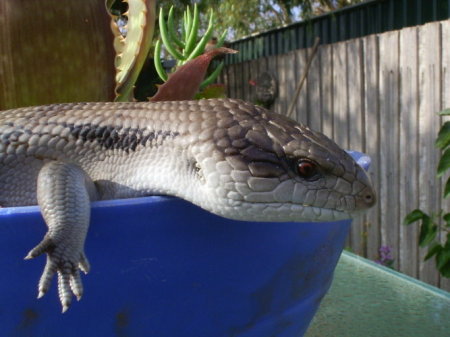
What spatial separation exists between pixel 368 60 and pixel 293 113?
0.95 metres

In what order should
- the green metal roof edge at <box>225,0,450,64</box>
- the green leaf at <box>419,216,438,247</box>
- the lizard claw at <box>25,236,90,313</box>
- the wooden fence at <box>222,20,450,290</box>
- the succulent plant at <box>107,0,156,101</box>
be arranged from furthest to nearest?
the green metal roof edge at <box>225,0,450,64</box> → the wooden fence at <box>222,20,450,290</box> → the green leaf at <box>419,216,438,247</box> → the succulent plant at <box>107,0,156,101</box> → the lizard claw at <box>25,236,90,313</box>

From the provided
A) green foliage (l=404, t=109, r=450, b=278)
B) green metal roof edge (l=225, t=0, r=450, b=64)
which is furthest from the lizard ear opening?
green metal roof edge (l=225, t=0, r=450, b=64)

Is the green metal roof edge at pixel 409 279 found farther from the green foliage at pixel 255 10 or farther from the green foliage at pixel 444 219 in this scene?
the green foliage at pixel 255 10

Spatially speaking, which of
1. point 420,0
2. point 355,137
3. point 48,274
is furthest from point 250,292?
point 420,0

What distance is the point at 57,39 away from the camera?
0.67 meters

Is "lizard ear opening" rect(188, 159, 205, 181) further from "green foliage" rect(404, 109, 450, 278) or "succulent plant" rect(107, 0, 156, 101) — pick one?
"green foliage" rect(404, 109, 450, 278)

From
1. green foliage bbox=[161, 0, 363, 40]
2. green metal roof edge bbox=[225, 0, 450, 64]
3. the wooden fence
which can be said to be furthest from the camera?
green foliage bbox=[161, 0, 363, 40]

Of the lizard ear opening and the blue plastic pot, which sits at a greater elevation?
the lizard ear opening

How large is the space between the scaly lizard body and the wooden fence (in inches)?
102

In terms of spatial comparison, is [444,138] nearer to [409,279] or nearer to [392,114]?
[409,279]

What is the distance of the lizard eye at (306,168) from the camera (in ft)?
1.73

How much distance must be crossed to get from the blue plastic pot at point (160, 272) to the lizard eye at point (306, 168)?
1.9 inches

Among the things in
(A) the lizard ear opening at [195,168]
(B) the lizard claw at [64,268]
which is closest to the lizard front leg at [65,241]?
(B) the lizard claw at [64,268]

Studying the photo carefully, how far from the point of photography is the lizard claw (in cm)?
43
